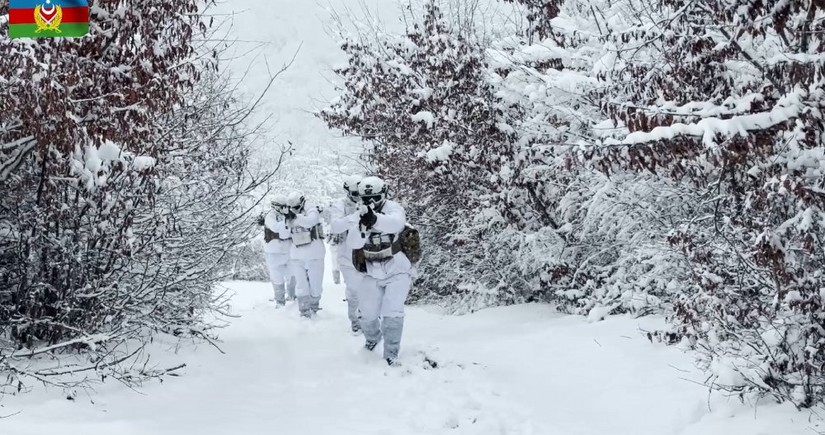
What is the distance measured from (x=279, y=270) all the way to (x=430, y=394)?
7937 mm

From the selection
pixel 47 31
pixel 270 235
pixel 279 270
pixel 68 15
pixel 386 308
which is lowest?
pixel 386 308

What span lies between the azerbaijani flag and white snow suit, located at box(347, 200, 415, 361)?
143 inches

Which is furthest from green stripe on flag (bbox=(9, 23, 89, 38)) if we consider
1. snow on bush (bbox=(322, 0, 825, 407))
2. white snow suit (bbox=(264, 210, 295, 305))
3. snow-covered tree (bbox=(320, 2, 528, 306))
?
white snow suit (bbox=(264, 210, 295, 305))

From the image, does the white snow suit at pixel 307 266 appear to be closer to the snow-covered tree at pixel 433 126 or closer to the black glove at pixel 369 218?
the snow-covered tree at pixel 433 126

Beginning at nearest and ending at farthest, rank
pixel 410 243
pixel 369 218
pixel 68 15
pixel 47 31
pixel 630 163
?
1. pixel 630 163
2. pixel 47 31
3. pixel 68 15
4. pixel 369 218
5. pixel 410 243

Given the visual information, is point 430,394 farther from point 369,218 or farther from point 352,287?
point 352,287

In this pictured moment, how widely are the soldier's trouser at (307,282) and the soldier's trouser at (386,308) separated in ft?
11.5

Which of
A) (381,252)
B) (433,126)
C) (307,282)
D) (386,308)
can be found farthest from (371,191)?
(307,282)

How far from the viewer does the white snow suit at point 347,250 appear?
8.29 m

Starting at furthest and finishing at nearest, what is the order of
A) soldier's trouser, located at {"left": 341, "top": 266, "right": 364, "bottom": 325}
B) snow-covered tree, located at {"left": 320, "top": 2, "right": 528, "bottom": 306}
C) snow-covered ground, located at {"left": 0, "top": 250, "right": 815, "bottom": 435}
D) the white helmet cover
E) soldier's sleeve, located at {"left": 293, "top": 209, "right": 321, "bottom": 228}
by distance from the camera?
soldier's sleeve, located at {"left": 293, "top": 209, "right": 321, "bottom": 228} → snow-covered tree, located at {"left": 320, "top": 2, "right": 528, "bottom": 306} → soldier's trouser, located at {"left": 341, "top": 266, "right": 364, "bottom": 325} → the white helmet cover → snow-covered ground, located at {"left": 0, "top": 250, "right": 815, "bottom": 435}

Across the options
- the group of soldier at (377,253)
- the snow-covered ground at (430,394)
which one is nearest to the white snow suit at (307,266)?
the snow-covered ground at (430,394)

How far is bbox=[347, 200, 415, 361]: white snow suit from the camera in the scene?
788cm

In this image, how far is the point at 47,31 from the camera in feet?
14.8

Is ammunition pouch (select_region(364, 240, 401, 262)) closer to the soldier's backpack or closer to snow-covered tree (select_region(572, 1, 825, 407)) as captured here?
the soldier's backpack
